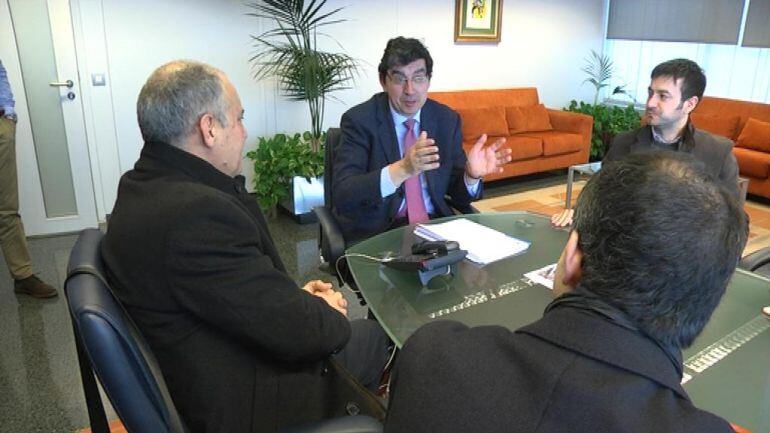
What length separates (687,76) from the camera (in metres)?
2.15

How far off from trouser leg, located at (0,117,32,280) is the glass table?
2106mm

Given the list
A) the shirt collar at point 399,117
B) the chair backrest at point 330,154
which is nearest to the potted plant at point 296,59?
the chair backrest at point 330,154

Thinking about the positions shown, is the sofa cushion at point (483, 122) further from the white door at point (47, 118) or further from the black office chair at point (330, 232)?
the white door at point (47, 118)

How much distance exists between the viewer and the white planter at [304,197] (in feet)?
13.4

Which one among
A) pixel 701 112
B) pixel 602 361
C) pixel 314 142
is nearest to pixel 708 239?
pixel 602 361

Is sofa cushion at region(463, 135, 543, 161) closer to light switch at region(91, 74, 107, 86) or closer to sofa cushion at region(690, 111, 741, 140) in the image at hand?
sofa cushion at region(690, 111, 741, 140)

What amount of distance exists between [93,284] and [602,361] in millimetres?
852

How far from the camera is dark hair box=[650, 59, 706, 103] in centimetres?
216

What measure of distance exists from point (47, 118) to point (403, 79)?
274 cm

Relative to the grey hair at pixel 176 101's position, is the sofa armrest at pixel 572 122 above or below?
below

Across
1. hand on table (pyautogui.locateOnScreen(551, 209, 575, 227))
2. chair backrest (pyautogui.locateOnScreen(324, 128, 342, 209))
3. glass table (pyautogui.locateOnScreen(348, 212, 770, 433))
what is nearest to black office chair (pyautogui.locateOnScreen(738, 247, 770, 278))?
glass table (pyautogui.locateOnScreen(348, 212, 770, 433))

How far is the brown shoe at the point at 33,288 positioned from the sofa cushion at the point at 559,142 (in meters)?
4.29

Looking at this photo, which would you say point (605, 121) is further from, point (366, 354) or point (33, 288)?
point (33, 288)

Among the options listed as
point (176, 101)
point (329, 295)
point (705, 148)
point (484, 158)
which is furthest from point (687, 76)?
point (176, 101)
